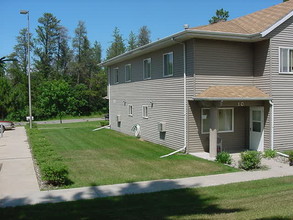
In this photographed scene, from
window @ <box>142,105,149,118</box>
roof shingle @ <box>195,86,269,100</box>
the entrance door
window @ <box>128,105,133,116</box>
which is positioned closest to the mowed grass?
roof shingle @ <box>195,86,269,100</box>

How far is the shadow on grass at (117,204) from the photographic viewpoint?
6137mm

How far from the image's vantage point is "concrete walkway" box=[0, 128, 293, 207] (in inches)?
304

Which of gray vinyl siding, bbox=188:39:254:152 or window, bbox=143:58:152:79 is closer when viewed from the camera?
gray vinyl siding, bbox=188:39:254:152

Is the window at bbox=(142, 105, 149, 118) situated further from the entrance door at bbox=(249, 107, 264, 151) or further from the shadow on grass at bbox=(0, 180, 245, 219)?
the shadow on grass at bbox=(0, 180, 245, 219)

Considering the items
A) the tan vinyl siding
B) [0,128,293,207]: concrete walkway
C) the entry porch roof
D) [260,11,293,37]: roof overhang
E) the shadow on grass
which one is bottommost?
[0,128,293,207]: concrete walkway

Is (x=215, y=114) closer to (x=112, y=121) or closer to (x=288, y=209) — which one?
(x=288, y=209)

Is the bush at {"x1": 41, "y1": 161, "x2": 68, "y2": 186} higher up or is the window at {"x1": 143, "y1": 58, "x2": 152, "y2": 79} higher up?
the window at {"x1": 143, "y1": 58, "x2": 152, "y2": 79}

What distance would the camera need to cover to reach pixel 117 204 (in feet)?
23.1

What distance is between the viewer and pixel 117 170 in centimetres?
1096

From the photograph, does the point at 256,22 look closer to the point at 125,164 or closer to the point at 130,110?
the point at 125,164

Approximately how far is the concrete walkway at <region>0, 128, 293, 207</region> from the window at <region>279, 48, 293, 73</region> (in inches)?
182

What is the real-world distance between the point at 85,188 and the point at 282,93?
1012 cm

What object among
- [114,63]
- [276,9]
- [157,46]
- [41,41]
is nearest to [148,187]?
[157,46]

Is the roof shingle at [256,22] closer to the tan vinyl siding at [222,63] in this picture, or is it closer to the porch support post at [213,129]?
the tan vinyl siding at [222,63]
